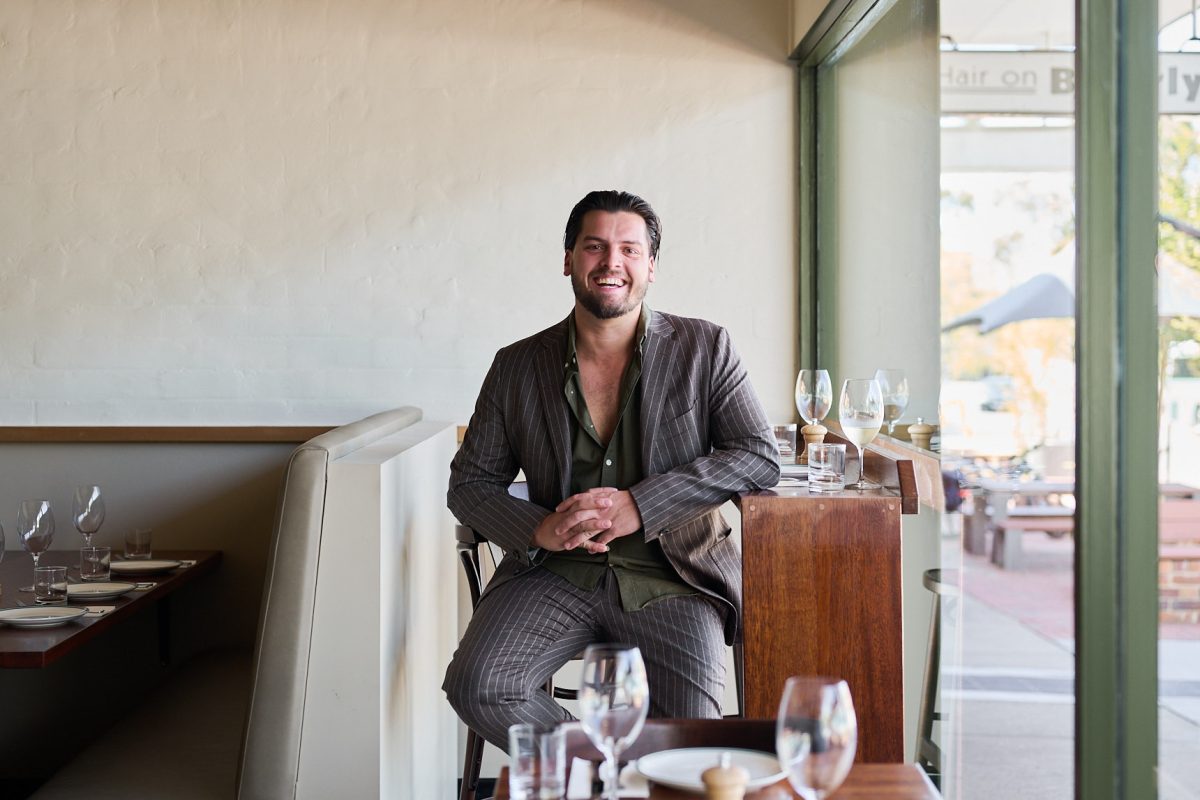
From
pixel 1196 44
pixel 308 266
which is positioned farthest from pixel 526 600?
pixel 308 266

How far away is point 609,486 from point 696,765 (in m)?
1.28

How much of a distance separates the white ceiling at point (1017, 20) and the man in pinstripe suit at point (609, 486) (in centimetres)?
81

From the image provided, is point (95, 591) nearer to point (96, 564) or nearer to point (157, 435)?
point (96, 564)

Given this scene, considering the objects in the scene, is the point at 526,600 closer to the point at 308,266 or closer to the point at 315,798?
the point at 315,798

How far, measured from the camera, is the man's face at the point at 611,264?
2.73 m

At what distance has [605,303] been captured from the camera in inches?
108

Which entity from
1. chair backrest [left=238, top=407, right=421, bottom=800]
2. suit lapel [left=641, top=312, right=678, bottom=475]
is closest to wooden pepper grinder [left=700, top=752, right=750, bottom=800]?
chair backrest [left=238, top=407, right=421, bottom=800]

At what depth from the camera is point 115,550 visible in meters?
3.81

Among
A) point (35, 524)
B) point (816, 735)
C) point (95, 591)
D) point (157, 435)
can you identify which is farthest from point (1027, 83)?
point (157, 435)

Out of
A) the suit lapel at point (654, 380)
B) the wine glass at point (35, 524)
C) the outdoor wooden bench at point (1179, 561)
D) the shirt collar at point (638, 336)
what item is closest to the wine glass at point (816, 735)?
the outdoor wooden bench at point (1179, 561)

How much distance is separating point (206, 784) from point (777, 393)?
246cm

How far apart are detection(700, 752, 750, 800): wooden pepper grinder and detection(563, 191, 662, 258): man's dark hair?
168 cm

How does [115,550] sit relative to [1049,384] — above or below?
below

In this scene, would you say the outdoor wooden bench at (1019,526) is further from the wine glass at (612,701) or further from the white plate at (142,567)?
the white plate at (142,567)
